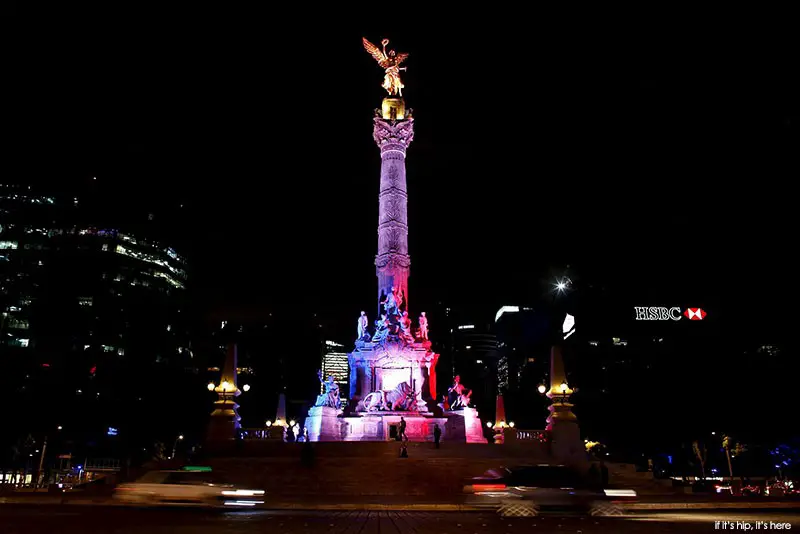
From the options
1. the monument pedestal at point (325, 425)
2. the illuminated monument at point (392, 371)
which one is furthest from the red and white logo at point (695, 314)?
the monument pedestal at point (325, 425)

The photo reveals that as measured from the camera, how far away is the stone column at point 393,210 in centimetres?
4244

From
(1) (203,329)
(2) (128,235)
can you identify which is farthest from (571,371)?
(2) (128,235)

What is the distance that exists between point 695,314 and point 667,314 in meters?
3.21

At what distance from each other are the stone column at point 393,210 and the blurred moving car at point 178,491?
1064 inches

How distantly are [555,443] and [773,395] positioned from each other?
18315 mm

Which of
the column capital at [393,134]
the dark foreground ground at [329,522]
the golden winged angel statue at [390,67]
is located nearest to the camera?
the dark foreground ground at [329,522]

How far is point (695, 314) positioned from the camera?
71.2m

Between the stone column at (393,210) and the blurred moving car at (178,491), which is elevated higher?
the stone column at (393,210)

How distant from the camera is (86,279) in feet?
211

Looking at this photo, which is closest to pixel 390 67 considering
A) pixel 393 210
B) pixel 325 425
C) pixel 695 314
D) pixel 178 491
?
pixel 393 210

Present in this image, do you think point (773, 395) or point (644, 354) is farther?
point (644, 354)

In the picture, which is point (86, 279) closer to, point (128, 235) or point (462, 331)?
point (128, 235)

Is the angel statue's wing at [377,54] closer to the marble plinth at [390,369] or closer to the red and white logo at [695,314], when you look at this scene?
the marble plinth at [390,369]

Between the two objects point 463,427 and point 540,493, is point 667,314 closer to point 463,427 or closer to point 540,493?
point 463,427
